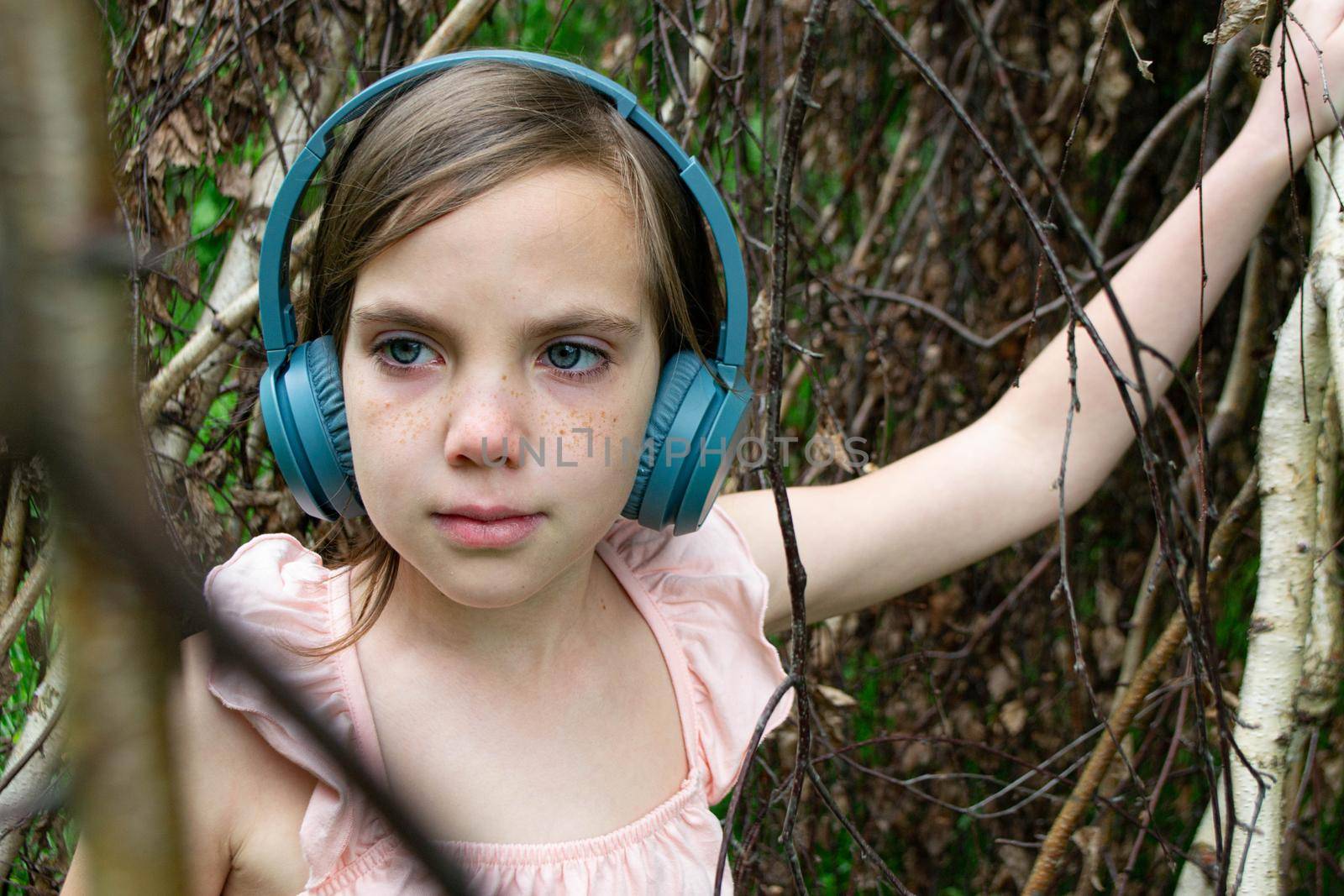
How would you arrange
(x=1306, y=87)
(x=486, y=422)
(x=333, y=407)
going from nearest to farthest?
1. (x=486, y=422)
2. (x=333, y=407)
3. (x=1306, y=87)

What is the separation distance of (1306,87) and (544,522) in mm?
901

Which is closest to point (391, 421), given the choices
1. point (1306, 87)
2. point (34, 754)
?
point (34, 754)

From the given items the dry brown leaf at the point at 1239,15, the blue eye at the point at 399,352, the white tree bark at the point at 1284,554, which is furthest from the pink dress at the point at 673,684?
the dry brown leaf at the point at 1239,15

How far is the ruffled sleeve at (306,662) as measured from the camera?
3.05ft

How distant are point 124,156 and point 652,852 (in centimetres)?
105

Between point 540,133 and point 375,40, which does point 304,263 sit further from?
point 540,133

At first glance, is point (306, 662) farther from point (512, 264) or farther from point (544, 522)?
point (512, 264)

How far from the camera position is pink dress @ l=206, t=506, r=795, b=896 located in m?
0.96

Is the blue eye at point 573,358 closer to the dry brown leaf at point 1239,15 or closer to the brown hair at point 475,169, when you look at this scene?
the brown hair at point 475,169

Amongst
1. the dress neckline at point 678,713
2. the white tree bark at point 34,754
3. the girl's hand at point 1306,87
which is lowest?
the white tree bark at point 34,754

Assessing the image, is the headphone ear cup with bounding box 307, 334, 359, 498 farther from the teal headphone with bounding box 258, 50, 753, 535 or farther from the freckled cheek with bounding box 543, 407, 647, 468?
the freckled cheek with bounding box 543, 407, 647, 468

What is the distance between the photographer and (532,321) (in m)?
0.88

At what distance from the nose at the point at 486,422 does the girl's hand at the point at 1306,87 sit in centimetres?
83

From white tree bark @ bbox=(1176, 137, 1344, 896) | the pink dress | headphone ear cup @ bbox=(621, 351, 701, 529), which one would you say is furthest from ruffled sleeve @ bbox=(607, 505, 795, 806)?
white tree bark @ bbox=(1176, 137, 1344, 896)
